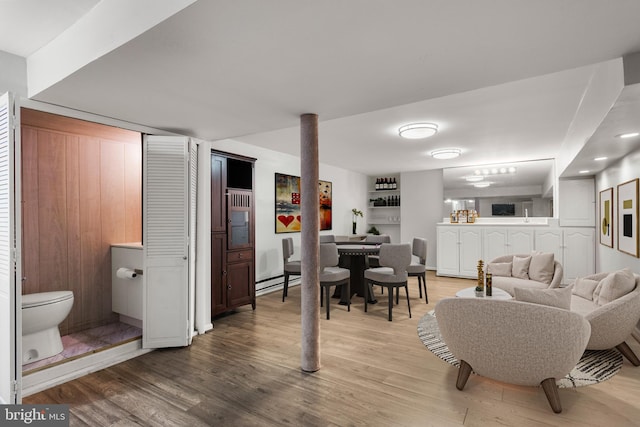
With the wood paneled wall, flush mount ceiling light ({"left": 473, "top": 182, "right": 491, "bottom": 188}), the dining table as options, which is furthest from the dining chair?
the wood paneled wall

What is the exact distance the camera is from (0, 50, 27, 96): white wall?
2.35 metres

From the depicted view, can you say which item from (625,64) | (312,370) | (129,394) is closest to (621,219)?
(625,64)

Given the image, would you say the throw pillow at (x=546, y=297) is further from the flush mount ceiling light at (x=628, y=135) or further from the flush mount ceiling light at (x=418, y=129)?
the flush mount ceiling light at (x=418, y=129)

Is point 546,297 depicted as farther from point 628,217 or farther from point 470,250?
point 470,250

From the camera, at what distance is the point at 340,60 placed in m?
1.88

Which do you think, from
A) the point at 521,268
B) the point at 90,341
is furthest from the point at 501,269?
the point at 90,341

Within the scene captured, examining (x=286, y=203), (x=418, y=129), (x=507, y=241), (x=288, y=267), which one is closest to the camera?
(x=418, y=129)

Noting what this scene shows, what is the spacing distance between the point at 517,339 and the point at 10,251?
3315 mm

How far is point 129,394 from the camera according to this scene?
2.39 metres

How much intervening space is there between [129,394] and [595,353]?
4.01 metres

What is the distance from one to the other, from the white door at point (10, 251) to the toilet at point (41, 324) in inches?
20.7

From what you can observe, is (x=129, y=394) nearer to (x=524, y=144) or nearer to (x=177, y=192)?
(x=177, y=192)

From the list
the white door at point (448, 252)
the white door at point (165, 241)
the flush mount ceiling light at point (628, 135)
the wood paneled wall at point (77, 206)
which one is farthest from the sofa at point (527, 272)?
the wood paneled wall at point (77, 206)

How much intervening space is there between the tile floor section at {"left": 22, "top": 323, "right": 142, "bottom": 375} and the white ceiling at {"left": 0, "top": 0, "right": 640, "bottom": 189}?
2088mm
